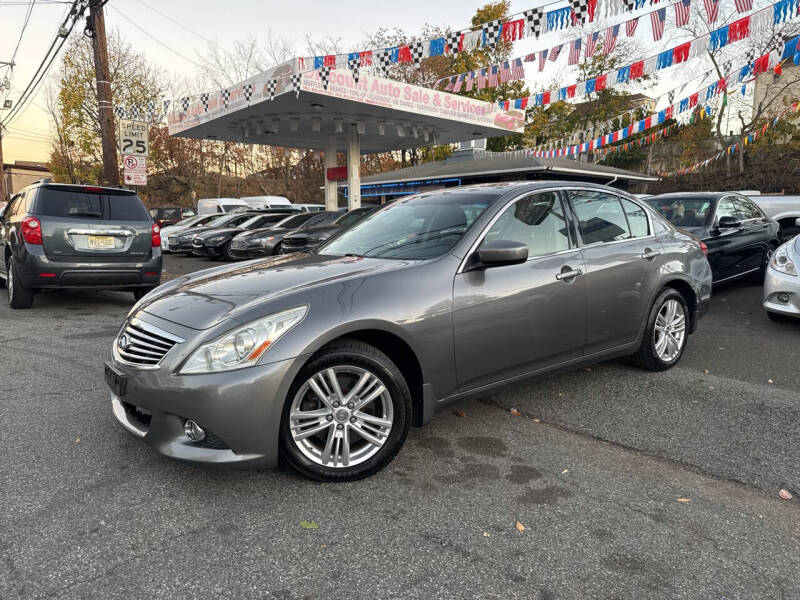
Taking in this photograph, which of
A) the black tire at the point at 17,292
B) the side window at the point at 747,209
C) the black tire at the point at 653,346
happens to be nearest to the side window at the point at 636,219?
the black tire at the point at 653,346

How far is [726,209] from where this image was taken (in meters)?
8.10

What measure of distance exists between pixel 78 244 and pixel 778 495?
7.56 metres

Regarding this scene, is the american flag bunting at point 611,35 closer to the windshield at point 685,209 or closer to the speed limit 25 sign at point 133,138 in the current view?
the windshield at point 685,209

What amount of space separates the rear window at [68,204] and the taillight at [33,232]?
5.6 inches

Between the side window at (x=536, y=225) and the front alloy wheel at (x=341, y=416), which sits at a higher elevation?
the side window at (x=536, y=225)

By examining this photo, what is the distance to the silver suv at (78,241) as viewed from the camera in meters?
7.10

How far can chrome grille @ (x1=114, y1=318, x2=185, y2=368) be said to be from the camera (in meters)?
2.77

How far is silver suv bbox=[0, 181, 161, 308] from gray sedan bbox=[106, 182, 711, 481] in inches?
173

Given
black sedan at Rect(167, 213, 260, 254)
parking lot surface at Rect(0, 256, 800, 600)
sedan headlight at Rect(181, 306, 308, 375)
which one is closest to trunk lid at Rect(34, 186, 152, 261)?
parking lot surface at Rect(0, 256, 800, 600)

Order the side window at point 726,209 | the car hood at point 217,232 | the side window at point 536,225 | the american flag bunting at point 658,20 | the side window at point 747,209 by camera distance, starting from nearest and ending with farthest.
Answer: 1. the side window at point 536,225
2. the side window at point 726,209
3. the side window at point 747,209
4. the american flag bunting at point 658,20
5. the car hood at point 217,232

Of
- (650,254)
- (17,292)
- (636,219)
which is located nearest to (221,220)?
(17,292)

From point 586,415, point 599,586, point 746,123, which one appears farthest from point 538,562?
point 746,123

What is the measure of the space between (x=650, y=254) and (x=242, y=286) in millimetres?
3113

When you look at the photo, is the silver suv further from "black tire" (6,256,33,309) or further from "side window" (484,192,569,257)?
"side window" (484,192,569,257)
